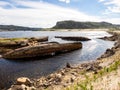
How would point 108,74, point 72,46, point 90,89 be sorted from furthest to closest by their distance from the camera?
point 72,46
point 108,74
point 90,89

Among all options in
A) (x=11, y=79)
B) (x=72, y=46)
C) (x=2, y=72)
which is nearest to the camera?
(x=11, y=79)

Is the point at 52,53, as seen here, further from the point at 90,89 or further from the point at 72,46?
the point at 90,89

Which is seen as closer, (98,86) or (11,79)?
(98,86)

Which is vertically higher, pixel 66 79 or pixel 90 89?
pixel 90 89

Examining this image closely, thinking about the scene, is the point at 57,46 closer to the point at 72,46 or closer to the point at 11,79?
the point at 72,46

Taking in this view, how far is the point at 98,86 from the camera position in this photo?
55.1 ft

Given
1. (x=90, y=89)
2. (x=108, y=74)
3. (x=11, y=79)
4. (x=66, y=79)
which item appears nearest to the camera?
(x=90, y=89)

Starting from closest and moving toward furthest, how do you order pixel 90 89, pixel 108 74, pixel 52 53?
pixel 90 89
pixel 108 74
pixel 52 53

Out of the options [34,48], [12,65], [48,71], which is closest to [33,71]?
[48,71]

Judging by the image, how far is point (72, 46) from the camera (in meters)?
65.3

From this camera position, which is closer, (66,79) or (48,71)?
(66,79)

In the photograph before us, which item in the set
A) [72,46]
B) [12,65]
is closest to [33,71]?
[12,65]

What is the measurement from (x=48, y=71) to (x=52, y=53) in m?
21.2

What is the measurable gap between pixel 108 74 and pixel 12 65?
25784 mm
